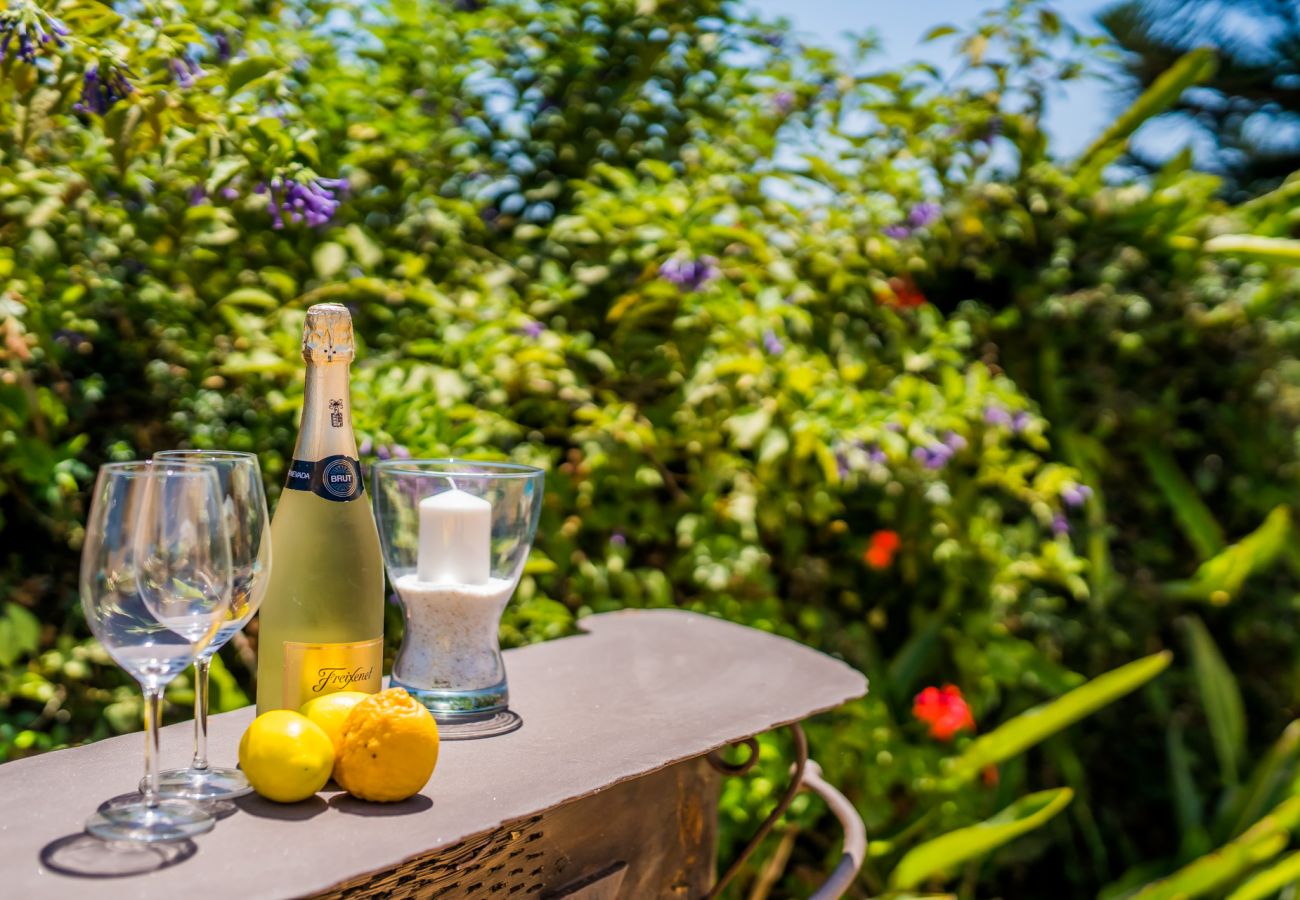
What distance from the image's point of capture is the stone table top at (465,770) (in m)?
0.67

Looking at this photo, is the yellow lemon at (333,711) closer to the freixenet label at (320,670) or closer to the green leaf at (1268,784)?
the freixenet label at (320,670)

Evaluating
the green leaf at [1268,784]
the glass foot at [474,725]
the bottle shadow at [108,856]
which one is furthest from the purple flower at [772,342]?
the green leaf at [1268,784]

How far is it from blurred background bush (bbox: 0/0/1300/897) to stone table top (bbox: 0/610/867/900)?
1.69 ft

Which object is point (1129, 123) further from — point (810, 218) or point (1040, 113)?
point (810, 218)

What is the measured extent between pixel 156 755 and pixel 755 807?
131cm

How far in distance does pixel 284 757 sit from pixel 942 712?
1.68 metres

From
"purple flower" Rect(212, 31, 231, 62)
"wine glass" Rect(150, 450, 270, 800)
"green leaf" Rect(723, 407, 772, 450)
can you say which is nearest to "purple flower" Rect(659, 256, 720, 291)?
"green leaf" Rect(723, 407, 772, 450)

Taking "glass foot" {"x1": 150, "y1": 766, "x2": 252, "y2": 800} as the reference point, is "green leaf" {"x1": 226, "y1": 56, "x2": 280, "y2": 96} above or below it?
above

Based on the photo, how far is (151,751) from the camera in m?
0.73

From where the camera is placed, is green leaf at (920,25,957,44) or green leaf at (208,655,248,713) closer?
green leaf at (208,655,248,713)

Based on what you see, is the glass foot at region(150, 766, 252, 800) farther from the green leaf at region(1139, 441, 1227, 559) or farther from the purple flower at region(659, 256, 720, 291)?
the green leaf at region(1139, 441, 1227, 559)

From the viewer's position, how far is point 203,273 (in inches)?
72.4

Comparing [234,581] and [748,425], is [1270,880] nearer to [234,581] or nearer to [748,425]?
[748,425]

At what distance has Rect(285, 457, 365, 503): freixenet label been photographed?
36.1 inches
